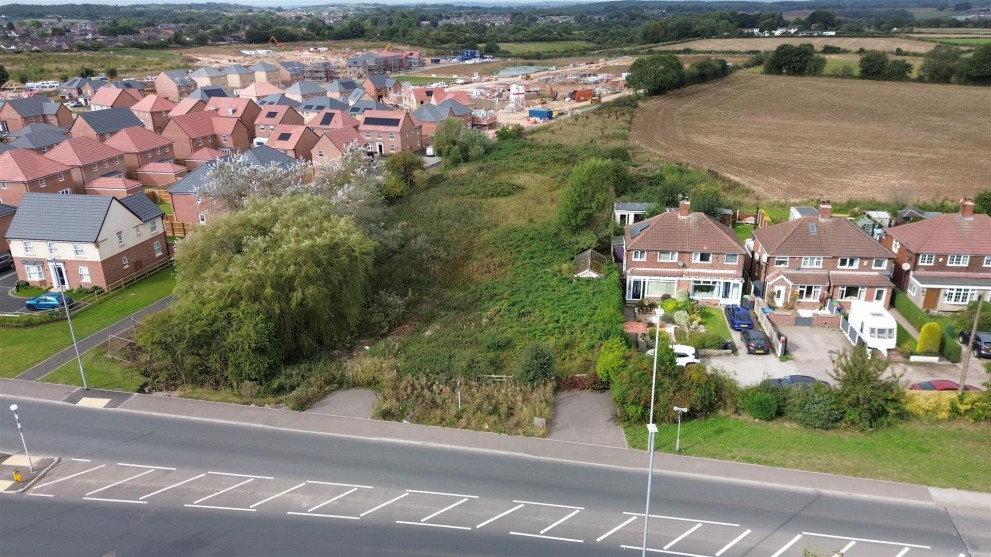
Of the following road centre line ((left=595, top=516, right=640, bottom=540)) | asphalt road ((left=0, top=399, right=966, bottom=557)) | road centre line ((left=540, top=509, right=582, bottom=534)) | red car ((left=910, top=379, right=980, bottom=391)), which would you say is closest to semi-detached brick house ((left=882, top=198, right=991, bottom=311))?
red car ((left=910, top=379, right=980, bottom=391))

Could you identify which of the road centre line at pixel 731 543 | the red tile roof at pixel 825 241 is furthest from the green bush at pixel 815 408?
the red tile roof at pixel 825 241

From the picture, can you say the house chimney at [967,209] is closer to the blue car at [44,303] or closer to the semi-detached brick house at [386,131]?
the blue car at [44,303]

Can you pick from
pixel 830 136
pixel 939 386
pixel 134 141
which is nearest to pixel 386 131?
pixel 134 141

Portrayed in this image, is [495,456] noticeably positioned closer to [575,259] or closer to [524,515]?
[524,515]

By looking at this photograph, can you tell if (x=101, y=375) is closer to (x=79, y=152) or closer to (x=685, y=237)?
(x=685, y=237)

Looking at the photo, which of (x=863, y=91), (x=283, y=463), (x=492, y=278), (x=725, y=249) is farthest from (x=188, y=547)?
(x=863, y=91)

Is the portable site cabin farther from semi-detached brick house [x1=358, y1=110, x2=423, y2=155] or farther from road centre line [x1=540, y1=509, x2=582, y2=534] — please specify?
semi-detached brick house [x1=358, y1=110, x2=423, y2=155]
